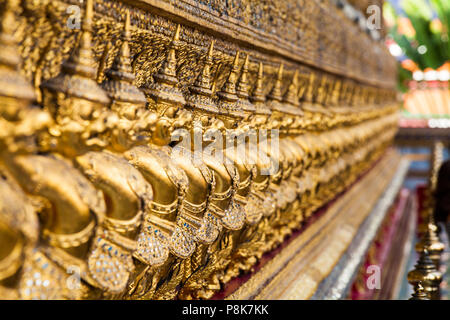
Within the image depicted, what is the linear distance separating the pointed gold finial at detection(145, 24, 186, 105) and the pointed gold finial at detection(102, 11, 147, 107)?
0.28 feet

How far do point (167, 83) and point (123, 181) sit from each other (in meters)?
0.18

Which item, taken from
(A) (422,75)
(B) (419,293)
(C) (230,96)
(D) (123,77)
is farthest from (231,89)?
(A) (422,75)

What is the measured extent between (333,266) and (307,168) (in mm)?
Answer: 261

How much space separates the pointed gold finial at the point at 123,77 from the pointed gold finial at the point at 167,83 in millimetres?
86

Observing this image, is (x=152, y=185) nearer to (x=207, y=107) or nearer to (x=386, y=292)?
(x=207, y=107)

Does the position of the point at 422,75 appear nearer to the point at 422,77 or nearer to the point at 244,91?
the point at 422,77

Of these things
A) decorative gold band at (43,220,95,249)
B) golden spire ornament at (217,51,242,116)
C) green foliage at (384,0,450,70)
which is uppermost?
green foliage at (384,0,450,70)

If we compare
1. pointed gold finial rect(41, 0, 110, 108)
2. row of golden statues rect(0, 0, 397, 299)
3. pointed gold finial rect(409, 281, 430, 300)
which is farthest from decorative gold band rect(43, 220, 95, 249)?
pointed gold finial rect(409, 281, 430, 300)

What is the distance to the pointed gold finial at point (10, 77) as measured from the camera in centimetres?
42

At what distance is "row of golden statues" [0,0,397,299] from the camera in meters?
0.44

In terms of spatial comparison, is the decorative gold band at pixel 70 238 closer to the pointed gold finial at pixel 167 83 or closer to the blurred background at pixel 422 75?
the pointed gold finial at pixel 167 83

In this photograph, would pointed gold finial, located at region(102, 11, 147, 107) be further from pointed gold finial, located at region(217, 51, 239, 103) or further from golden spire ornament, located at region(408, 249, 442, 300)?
golden spire ornament, located at region(408, 249, 442, 300)

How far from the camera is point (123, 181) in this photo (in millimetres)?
540
